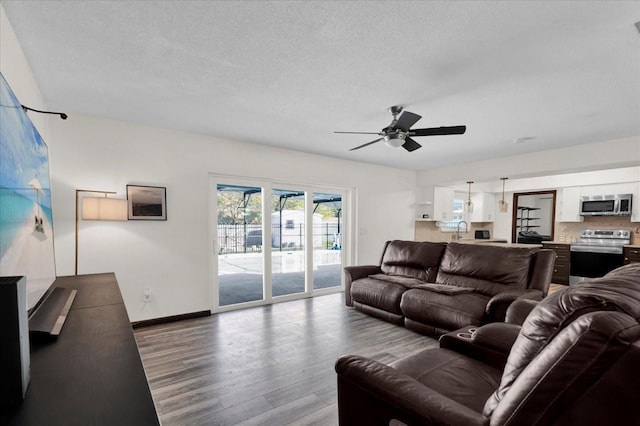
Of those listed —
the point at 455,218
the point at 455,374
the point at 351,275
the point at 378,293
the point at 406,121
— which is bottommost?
the point at 378,293

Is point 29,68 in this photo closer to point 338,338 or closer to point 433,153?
point 338,338

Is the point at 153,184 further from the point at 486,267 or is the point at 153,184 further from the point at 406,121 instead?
the point at 486,267

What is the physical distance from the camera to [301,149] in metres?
4.79

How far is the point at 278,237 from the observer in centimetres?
485

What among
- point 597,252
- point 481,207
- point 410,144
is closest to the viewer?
point 410,144

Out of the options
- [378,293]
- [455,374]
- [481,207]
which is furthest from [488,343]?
[481,207]

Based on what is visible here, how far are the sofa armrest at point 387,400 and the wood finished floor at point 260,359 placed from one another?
29.1 inches

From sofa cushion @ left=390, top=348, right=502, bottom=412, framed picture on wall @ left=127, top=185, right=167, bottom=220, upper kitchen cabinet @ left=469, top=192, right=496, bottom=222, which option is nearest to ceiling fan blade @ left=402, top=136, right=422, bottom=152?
sofa cushion @ left=390, top=348, right=502, bottom=412

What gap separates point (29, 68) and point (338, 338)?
3.55 metres

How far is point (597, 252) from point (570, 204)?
45.1 inches

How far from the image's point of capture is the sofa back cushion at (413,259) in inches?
164

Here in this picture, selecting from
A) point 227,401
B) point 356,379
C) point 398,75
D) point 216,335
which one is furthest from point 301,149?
point 356,379

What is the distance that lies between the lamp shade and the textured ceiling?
95cm

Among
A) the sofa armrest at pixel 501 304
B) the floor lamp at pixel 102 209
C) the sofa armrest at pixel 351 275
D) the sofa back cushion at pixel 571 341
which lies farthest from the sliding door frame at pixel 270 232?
the sofa back cushion at pixel 571 341
